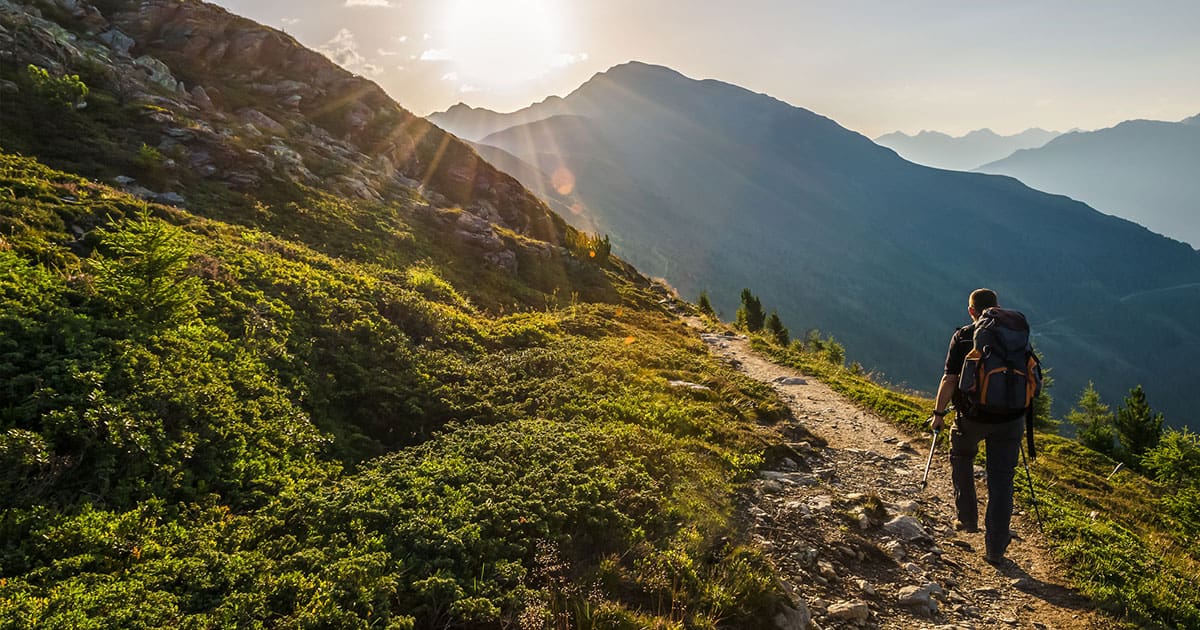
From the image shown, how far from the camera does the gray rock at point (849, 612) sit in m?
6.17

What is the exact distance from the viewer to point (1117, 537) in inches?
329

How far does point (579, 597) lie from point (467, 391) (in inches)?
282

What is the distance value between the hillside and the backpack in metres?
4.15

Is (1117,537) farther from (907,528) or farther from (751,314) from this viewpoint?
(751,314)

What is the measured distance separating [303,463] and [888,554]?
9.45m

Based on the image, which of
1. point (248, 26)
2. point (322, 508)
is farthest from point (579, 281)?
point (248, 26)

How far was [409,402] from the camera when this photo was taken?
1073 centimetres

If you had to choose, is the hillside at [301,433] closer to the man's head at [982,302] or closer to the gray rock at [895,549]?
the gray rock at [895,549]

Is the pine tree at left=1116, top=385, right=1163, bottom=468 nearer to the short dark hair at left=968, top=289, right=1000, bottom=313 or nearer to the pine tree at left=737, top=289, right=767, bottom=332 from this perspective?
the short dark hair at left=968, top=289, right=1000, bottom=313

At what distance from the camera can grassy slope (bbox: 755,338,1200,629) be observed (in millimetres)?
6566

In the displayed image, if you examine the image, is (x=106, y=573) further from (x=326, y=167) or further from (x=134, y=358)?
(x=326, y=167)

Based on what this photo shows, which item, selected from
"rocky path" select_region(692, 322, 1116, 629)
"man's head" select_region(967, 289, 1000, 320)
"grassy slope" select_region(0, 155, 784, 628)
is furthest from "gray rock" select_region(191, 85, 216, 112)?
"man's head" select_region(967, 289, 1000, 320)

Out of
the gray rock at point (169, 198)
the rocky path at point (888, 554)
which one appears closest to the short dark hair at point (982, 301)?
the rocky path at point (888, 554)

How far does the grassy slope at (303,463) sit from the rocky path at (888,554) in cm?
86
